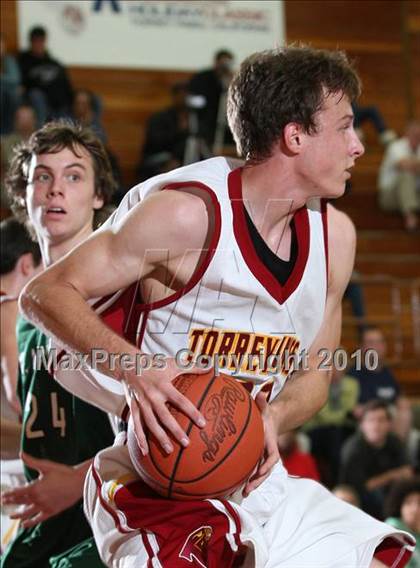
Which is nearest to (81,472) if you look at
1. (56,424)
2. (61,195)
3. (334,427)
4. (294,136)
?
(56,424)

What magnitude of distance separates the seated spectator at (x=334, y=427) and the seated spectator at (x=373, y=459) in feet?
0.50

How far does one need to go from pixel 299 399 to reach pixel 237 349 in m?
0.32

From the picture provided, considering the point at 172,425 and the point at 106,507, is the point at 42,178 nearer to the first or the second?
the point at 106,507

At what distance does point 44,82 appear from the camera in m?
10.6

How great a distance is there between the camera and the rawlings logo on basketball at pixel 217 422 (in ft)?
8.93

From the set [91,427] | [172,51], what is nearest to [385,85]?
[172,51]

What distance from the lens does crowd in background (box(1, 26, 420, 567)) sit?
7.59m

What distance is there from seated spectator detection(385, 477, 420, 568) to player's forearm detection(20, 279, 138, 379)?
3547 mm

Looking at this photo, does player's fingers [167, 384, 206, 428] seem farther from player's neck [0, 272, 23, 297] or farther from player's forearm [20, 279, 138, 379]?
player's neck [0, 272, 23, 297]

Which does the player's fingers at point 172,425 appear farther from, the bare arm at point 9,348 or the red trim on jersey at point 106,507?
the bare arm at point 9,348

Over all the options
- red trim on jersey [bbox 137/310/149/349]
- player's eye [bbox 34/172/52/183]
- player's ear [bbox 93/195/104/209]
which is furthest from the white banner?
red trim on jersey [bbox 137/310/149/349]

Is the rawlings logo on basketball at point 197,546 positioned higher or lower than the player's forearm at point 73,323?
lower

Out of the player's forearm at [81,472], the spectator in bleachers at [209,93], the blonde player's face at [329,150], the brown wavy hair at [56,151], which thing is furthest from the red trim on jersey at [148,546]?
the spectator in bleachers at [209,93]

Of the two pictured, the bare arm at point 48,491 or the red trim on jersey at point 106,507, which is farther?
the bare arm at point 48,491
